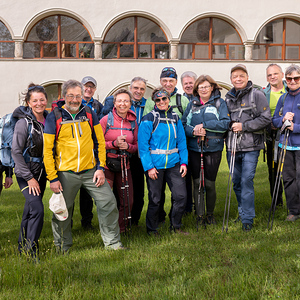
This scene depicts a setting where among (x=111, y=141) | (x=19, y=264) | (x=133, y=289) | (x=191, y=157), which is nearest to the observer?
(x=133, y=289)

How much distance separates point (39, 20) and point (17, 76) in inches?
128

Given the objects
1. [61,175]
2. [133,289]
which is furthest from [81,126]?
[133,289]

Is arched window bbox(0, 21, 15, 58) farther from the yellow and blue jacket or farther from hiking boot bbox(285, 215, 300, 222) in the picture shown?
hiking boot bbox(285, 215, 300, 222)

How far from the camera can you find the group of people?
455 centimetres

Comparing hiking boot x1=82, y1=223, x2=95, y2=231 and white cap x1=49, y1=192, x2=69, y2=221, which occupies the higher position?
white cap x1=49, y1=192, x2=69, y2=221

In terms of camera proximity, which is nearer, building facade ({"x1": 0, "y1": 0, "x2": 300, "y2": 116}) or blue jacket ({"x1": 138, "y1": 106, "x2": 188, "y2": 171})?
blue jacket ({"x1": 138, "y1": 106, "x2": 188, "y2": 171})

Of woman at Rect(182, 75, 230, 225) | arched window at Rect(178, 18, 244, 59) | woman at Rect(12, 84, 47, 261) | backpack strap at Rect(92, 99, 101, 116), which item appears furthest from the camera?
arched window at Rect(178, 18, 244, 59)

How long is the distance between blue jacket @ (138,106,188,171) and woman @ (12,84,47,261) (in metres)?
1.39

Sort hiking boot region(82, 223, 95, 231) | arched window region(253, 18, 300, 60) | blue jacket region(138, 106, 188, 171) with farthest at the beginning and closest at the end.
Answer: arched window region(253, 18, 300, 60) < hiking boot region(82, 223, 95, 231) < blue jacket region(138, 106, 188, 171)

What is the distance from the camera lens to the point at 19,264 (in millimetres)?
4105

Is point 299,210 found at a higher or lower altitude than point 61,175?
lower

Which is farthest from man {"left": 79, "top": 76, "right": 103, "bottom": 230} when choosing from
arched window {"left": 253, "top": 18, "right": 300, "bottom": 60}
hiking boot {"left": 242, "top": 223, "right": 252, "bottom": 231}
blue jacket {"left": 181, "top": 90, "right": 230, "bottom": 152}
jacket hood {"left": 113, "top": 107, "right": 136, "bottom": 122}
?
arched window {"left": 253, "top": 18, "right": 300, "bottom": 60}

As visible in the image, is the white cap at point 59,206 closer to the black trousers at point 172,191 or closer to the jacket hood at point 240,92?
the black trousers at point 172,191

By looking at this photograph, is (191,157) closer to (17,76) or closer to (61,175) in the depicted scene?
(61,175)
